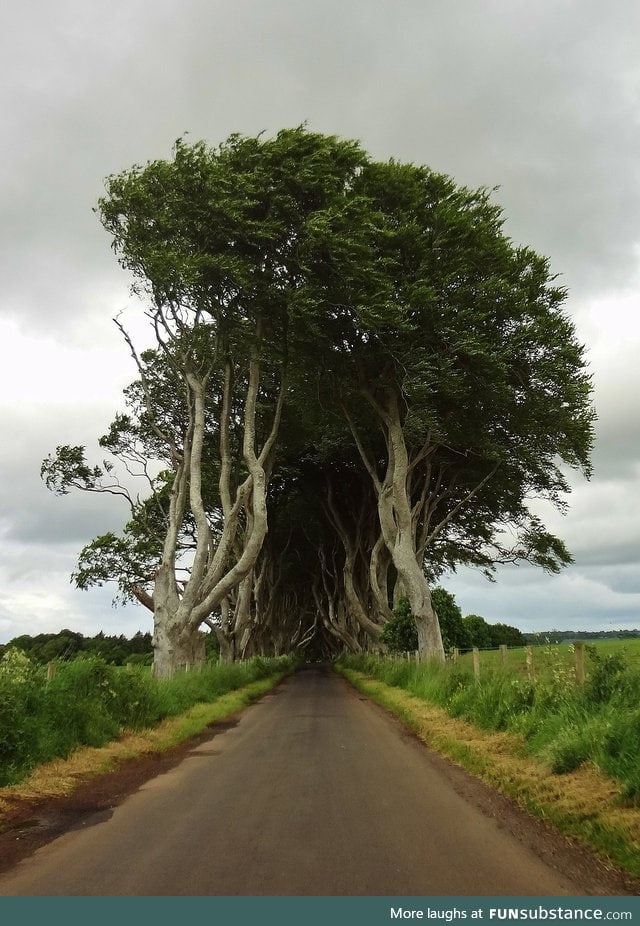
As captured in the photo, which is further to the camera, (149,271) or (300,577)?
(300,577)

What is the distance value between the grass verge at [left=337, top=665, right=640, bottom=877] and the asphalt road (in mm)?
530

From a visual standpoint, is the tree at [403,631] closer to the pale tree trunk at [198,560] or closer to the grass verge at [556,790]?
the pale tree trunk at [198,560]

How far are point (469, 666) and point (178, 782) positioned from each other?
9.49 m

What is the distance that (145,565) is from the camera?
3506cm

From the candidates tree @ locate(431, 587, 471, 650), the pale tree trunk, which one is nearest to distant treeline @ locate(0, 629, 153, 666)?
tree @ locate(431, 587, 471, 650)

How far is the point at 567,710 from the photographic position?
9.37m

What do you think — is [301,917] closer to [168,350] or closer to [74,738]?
[74,738]

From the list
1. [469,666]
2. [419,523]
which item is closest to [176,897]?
[469,666]

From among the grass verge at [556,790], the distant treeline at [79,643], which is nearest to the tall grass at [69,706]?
the grass verge at [556,790]

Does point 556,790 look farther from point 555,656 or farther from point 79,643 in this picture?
point 79,643

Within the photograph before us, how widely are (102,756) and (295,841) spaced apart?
233 inches

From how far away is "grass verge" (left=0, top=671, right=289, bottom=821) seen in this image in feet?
28.1

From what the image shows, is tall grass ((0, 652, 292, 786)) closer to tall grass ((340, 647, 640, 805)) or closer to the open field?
tall grass ((340, 647, 640, 805))

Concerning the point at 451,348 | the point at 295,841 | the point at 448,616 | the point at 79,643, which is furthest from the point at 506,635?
the point at 295,841
